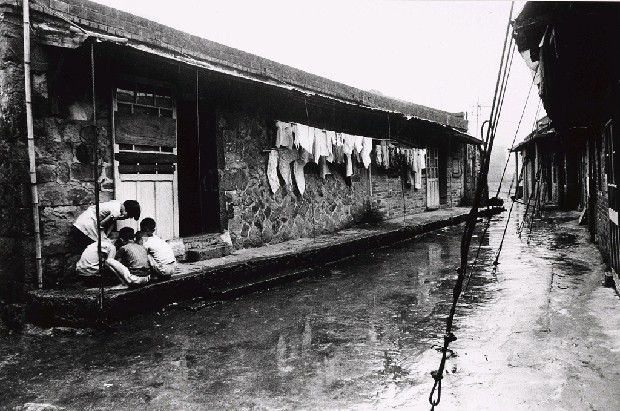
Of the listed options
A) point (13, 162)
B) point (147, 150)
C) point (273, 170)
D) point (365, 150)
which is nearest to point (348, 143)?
point (365, 150)

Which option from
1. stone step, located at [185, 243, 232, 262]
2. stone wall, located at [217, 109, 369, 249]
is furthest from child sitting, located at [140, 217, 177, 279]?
stone wall, located at [217, 109, 369, 249]

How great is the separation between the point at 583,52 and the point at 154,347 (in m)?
4.55

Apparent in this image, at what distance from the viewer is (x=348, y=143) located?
39.6ft

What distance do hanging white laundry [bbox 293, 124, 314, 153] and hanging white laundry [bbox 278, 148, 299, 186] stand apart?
0.27 meters

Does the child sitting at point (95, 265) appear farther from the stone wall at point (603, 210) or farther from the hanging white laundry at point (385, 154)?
the hanging white laundry at point (385, 154)

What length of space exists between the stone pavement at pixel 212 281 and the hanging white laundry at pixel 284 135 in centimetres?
196

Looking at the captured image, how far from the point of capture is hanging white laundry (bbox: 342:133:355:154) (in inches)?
470

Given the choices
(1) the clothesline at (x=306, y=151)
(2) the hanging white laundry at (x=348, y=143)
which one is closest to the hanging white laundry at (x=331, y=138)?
(1) the clothesline at (x=306, y=151)

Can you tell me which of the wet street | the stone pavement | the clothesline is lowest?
the wet street

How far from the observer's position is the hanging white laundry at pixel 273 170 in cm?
1007

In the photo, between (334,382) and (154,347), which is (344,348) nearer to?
(334,382)

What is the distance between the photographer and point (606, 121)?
25.4 feet

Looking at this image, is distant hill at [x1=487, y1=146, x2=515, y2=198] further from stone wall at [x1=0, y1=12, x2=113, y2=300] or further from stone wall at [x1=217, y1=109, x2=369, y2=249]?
stone wall at [x1=0, y1=12, x2=113, y2=300]

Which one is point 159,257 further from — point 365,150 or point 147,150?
point 365,150
